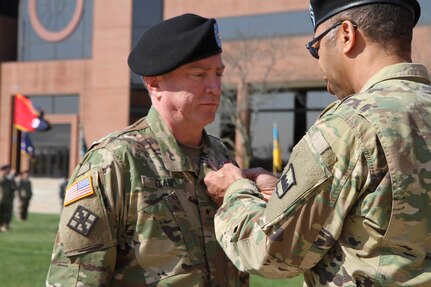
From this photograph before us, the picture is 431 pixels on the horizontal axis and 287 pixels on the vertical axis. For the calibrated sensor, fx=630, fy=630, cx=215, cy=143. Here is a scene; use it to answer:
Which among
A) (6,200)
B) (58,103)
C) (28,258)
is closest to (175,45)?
(28,258)

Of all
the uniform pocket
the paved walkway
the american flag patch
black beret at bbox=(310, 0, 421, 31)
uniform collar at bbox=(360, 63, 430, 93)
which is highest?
black beret at bbox=(310, 0, 421, 31)

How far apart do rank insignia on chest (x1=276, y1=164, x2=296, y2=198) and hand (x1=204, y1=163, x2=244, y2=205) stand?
42cm

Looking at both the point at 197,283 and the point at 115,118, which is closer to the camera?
the point at 197,283

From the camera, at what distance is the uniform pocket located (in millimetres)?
2434

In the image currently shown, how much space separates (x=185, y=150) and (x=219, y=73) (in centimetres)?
37

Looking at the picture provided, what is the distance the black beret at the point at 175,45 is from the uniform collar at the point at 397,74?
869mm

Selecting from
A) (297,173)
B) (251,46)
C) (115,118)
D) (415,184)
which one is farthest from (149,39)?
(115,118)

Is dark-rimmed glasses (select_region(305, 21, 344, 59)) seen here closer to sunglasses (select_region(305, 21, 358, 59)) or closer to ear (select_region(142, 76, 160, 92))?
sunglasses (select_region(305, 21, 358, 59))

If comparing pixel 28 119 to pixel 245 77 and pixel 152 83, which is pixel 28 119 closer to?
pixel 245 77

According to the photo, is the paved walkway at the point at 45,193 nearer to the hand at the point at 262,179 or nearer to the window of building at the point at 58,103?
the window of building at the point at 58,103

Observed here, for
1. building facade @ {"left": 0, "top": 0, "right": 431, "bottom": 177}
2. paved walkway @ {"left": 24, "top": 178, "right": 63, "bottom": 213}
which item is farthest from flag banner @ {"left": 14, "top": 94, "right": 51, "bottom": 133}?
building facade @ {"left": 0, "top": 0, "right": 431, "bottom": 177}

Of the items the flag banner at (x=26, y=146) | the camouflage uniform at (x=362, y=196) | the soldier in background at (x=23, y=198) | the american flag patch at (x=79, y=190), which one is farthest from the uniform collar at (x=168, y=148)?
the flag banner at (x=26, y=146)

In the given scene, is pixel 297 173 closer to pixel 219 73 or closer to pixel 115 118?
pixel 219 73

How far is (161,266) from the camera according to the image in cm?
246
